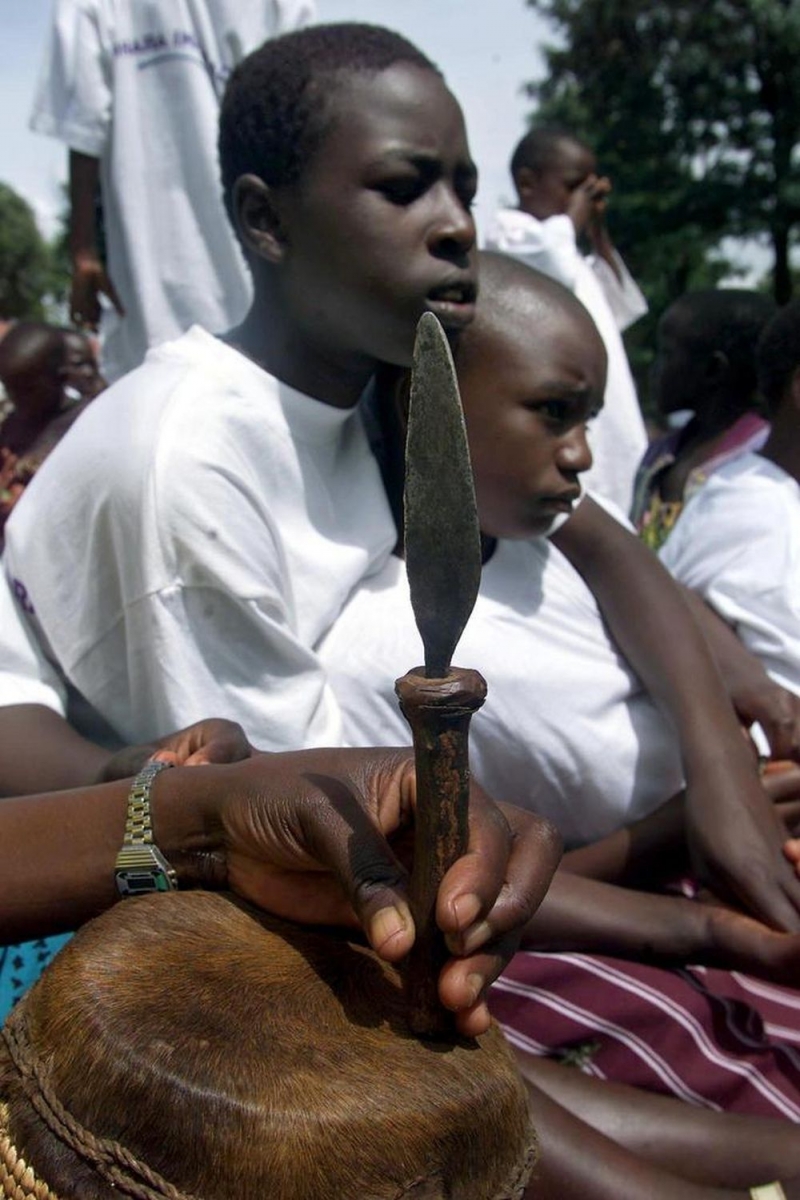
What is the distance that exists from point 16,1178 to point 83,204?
355 cm

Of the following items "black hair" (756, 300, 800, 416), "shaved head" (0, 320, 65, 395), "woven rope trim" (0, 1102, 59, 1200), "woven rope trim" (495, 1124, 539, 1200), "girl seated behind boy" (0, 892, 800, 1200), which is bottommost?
"shaved head" (0, 320, 65, 395)

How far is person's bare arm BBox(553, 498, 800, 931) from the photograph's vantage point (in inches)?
76.2

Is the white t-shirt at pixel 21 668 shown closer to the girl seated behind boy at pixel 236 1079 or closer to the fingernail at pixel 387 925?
the girl seated behind boy at pixel 236 1079

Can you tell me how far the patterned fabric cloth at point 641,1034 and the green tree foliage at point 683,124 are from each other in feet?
73.9

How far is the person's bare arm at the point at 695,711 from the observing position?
1.94 metres

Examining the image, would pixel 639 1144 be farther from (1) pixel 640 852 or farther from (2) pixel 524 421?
(2) pixel 524 421

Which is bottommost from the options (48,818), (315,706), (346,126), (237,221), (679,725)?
(679,725)

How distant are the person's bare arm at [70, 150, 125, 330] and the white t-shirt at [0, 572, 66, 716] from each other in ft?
7.52

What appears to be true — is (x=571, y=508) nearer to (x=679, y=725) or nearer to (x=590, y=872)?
(x=679, y=725)

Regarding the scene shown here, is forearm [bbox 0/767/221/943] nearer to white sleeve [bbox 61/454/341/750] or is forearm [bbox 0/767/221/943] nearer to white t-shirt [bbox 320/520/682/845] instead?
white sleeve [bbox 61/454/341/750]

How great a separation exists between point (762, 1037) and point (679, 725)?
19.5 inches

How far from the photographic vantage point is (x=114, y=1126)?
0.96 meters

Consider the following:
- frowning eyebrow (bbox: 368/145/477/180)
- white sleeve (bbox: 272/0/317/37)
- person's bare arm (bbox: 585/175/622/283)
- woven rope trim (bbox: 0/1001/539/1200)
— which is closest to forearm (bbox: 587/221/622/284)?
person's bare arm (bbox: 585/175/622/283)

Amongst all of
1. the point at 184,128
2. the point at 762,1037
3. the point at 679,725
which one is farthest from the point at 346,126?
the point at 184,128
